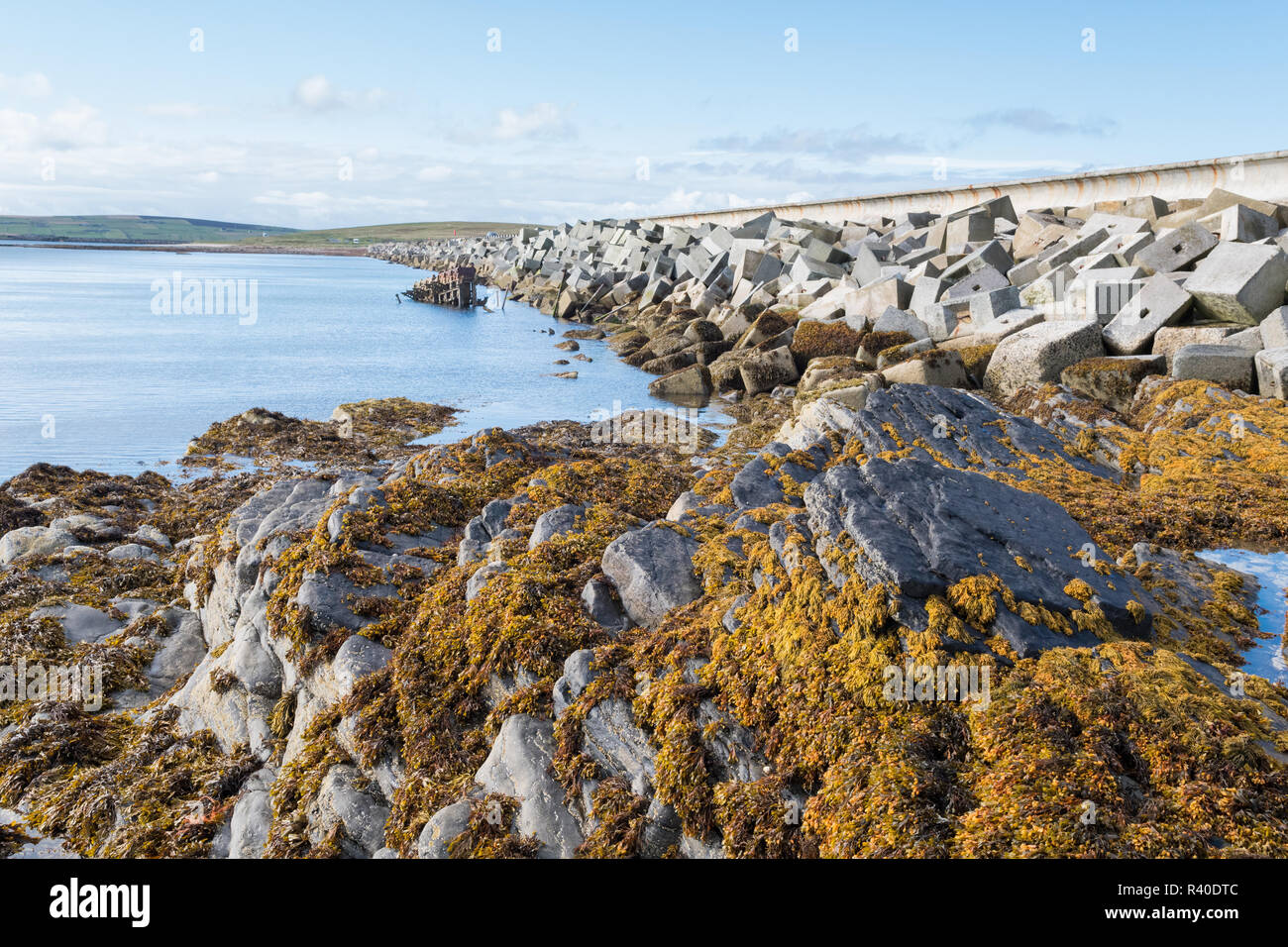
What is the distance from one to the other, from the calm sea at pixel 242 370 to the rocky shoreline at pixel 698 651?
7678 mm

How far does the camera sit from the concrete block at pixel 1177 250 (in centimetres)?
1883

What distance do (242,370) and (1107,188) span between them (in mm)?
32256

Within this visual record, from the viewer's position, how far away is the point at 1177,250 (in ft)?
63.4

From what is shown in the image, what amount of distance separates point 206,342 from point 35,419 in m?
17.7

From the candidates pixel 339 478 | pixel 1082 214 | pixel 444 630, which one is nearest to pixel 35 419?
pixel 339 478

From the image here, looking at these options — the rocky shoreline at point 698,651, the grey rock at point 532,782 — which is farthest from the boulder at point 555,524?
the grey rock at point 532,782

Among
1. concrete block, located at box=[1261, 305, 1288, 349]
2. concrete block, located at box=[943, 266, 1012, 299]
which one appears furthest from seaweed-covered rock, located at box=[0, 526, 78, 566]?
concrete block, located at box=[943, 266, 1012, 299]

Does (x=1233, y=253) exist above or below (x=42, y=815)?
above

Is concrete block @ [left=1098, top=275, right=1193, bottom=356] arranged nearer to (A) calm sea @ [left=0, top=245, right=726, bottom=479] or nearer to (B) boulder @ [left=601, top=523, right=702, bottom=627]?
(A) calm sea @ [left=0, top=245, right=726, bottom=479]

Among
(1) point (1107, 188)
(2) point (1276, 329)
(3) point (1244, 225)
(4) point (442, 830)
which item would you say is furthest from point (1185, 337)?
(1) point (1107, 188)

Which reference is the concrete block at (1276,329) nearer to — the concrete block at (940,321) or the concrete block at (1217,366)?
the concrete block at (1217,366)

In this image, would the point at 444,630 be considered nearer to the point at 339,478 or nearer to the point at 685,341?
the point at 339,478

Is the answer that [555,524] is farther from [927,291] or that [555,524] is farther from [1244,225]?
[1244,225]

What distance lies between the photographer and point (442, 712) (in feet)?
20.4
